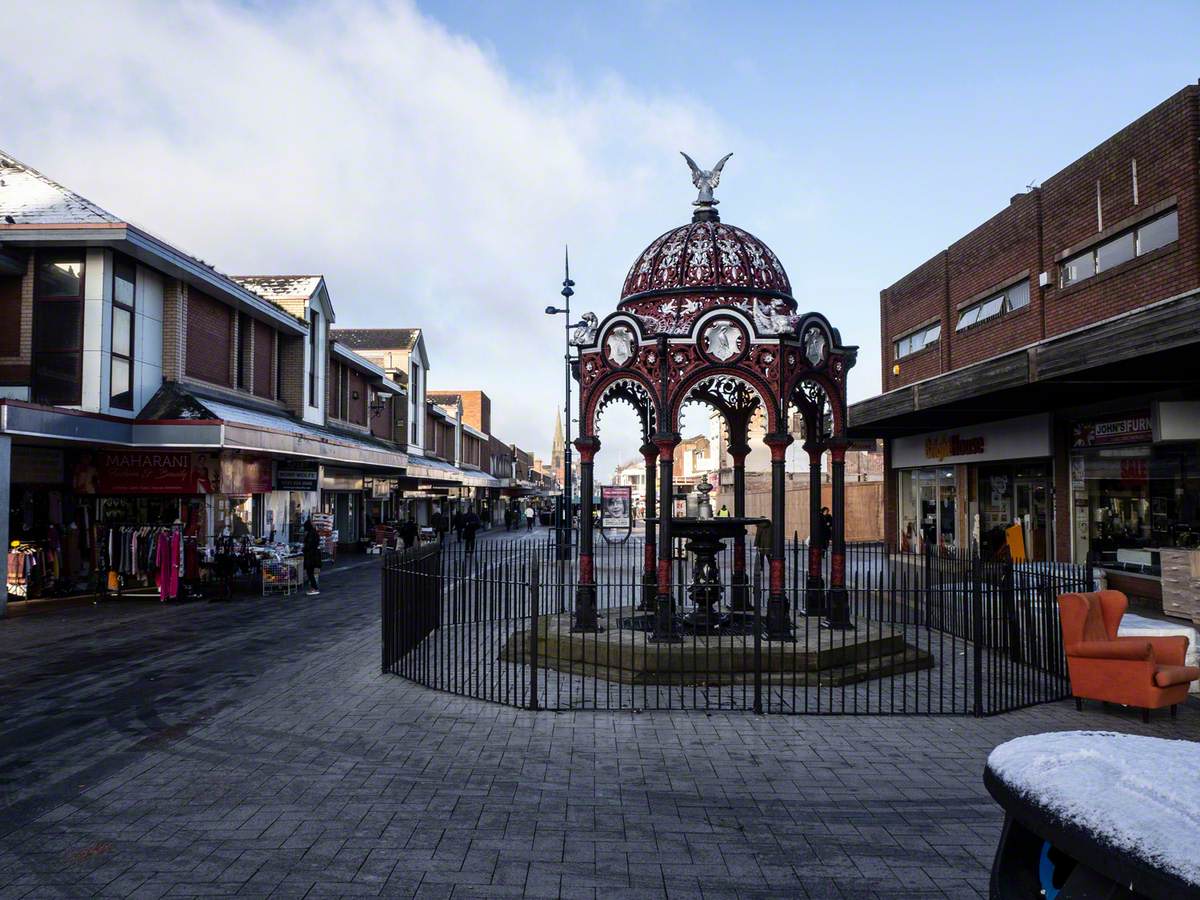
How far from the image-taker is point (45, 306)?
633 inches

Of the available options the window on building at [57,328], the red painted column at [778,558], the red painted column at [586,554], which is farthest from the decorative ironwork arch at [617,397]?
the window on building at [57,328]

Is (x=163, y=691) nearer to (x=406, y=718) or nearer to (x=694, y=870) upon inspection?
(x=406, y=718)

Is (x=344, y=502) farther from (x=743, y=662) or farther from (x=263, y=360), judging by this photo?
(x=743, y=662)

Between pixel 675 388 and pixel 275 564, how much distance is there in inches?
475

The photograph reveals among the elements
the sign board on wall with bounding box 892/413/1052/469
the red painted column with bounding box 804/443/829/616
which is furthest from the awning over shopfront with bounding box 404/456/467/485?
the red painted column with bounding box 804/443/829/616

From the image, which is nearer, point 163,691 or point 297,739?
point 297,739

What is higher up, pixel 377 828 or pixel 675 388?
pixel 675 388

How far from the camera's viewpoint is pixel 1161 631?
→ 8.28m

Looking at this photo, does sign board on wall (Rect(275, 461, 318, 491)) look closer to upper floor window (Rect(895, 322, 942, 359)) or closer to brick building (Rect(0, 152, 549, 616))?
brick building (Rect(0, 152, 549, 616))

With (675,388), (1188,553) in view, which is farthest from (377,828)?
(1188,553)

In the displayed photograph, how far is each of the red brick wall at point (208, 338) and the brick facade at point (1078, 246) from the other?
1988 centimetres

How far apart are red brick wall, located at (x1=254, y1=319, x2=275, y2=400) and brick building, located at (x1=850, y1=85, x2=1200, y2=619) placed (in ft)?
56.4

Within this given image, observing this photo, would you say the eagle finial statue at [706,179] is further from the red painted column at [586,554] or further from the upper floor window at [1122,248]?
the upper floor window at [1122,248]

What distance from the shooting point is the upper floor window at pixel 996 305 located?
1786cm
